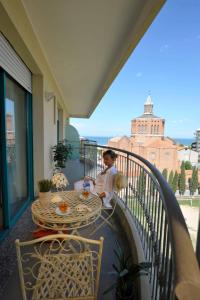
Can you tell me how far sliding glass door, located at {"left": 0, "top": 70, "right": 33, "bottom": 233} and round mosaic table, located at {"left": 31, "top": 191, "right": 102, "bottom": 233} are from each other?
2.46 feet

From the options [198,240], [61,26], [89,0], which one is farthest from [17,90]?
[198,240]

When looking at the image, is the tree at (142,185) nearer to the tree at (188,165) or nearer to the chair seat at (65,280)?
the chair seat at (65,280)

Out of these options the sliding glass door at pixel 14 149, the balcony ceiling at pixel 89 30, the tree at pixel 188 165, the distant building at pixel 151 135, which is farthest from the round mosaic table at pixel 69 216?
the distant building at pixel 151 135

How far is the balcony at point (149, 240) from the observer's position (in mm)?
433

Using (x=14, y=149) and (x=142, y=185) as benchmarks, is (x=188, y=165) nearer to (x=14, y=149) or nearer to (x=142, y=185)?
(x=142, y=185)

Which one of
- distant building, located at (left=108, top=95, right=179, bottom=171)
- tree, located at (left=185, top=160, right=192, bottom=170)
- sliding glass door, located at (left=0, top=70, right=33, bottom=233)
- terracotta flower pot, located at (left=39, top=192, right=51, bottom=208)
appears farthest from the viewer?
distant building, located at (left=108, top=95, right=179, bottom=171)

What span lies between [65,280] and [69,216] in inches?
24.0

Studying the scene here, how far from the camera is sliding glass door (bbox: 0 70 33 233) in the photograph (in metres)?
2.37

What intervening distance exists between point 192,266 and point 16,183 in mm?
2997

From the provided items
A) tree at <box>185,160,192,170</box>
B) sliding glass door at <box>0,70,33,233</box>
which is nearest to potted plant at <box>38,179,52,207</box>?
sliding glass door at <box>0,70,33,233</box>

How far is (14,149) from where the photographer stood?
282cm

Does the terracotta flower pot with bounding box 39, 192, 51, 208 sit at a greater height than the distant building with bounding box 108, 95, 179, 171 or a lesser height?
lesser

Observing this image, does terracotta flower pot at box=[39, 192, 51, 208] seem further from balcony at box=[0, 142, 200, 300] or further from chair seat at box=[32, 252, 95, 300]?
chair seat at box=[32, 252, 95, 300]

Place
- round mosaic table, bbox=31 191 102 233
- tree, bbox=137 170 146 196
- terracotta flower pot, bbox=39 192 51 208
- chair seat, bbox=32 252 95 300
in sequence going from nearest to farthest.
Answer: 1. chair seat, bbox=32 252 95 300
2. round mosaic table, bbox=31 191 102 233
3. tree, bbox=137 170 146 196
4. terracotta flower pot, bbox=39 192 51 208
